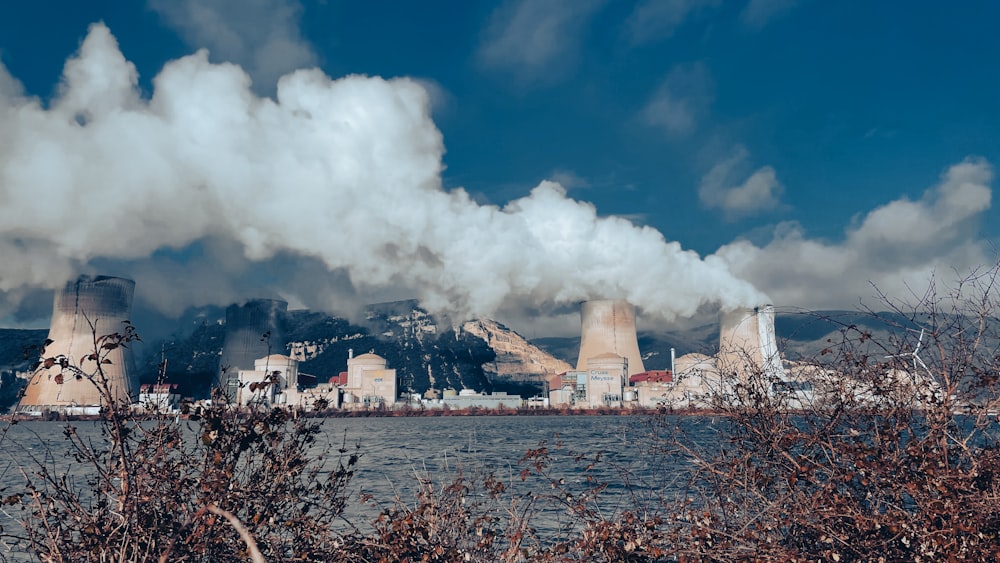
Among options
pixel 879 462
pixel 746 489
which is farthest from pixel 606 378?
pixel 879 462

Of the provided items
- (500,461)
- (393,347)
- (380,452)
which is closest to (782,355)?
(500,461)

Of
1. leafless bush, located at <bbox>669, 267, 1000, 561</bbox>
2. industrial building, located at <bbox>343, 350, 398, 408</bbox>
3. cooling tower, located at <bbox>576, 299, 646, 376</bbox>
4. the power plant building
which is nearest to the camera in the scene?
leafless bush, located at <bbox>669, 267, 1000, 561</bbox>

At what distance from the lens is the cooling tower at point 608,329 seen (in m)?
64.1

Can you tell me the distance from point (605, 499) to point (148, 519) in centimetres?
968

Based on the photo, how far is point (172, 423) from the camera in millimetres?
4570

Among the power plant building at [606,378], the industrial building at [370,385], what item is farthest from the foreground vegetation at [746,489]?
the industrial building at [370,385]

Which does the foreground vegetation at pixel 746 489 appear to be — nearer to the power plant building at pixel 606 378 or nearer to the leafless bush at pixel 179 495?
the leafless bush at pixel 179 495

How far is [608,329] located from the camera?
6631cm

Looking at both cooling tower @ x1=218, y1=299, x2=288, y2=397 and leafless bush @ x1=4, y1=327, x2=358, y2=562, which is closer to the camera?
leafless bush @ x1=4, y1=327, x2=358, y2=562

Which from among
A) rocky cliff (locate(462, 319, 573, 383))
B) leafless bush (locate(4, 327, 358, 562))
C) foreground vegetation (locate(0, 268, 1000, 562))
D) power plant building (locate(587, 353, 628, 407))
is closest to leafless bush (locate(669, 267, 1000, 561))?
foreground vegetation (locate(0, 268, 1000, 562))

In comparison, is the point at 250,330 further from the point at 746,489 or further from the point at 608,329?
the point at 746,489

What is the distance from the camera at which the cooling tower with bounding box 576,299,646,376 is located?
64.1 meters

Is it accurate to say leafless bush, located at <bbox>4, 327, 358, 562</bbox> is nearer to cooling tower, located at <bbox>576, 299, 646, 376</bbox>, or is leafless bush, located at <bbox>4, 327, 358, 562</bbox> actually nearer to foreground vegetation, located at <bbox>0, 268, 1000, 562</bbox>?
foreground vegetation, located at <bbox>0, 268, 1000, 562</bbox>

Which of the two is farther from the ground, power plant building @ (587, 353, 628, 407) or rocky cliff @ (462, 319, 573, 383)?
rocky cliff @ (462, 319, 573, 383)
